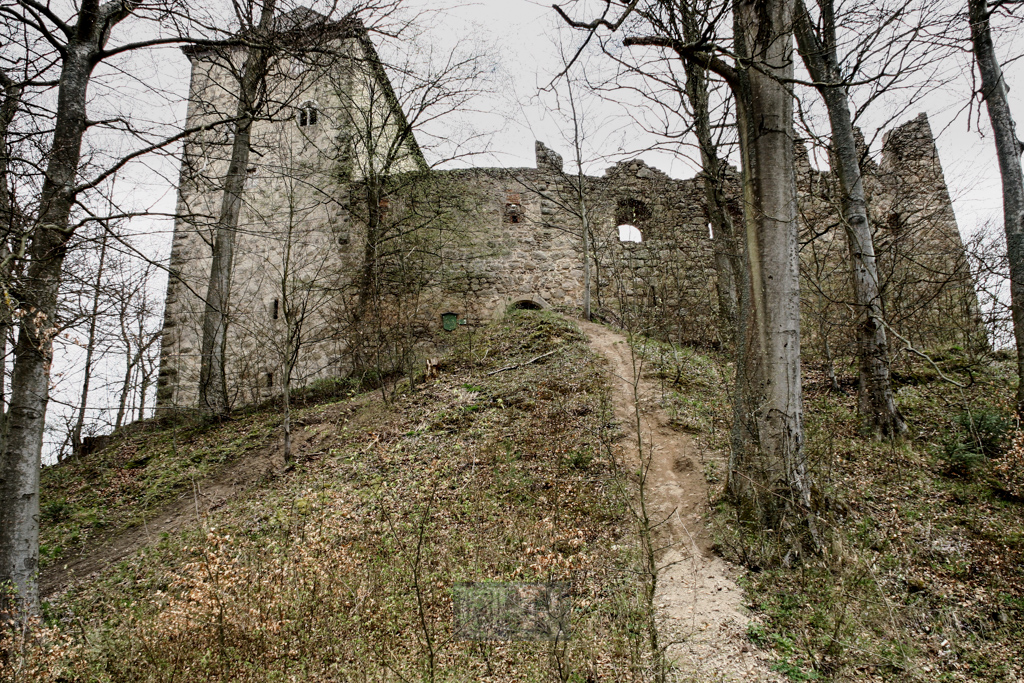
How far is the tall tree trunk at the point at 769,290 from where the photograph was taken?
14.7ft

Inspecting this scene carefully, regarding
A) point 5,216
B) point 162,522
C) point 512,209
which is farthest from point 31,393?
point 512,209

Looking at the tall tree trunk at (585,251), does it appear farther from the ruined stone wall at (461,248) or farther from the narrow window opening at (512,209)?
the narrow window opening at (512,209)

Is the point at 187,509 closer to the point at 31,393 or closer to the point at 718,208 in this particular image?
the point at 31,393

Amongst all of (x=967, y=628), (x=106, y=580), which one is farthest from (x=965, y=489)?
(x=106, y=580)

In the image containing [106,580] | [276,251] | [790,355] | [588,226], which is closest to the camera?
[790,355]

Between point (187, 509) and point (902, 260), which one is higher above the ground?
point (902, 260)

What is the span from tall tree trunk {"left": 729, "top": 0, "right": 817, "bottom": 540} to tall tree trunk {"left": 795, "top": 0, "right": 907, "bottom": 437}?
1379mm

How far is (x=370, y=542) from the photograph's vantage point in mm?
5160

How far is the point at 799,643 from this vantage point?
3.53 metres

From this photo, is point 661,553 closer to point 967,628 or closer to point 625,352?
point 967,628

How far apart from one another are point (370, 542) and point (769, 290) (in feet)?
13.4

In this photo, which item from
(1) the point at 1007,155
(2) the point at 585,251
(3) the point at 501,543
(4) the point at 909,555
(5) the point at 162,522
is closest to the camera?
(4) the point at 909,555

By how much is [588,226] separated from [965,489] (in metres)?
9.22

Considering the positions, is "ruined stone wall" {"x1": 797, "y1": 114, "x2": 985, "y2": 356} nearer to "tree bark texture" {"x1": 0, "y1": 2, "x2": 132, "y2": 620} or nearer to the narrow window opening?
the narrow window opening
